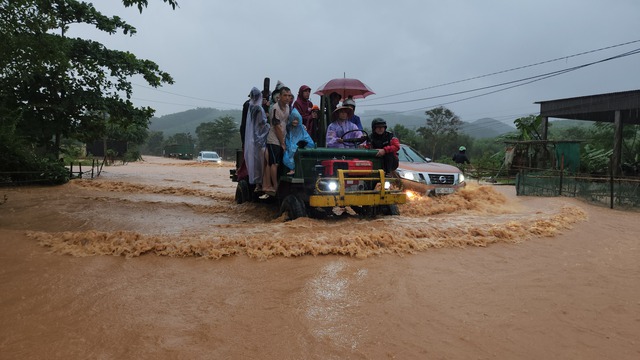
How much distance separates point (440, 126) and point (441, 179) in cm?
4038

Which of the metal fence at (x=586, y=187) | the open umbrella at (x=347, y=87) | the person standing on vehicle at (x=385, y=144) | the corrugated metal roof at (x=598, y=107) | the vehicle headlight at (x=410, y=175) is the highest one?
the corrugated metal roof at (x=598, y=107)

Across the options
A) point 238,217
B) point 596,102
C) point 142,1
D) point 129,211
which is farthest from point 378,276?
point 596,102

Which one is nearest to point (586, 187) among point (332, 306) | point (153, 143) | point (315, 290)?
point (315, 290)

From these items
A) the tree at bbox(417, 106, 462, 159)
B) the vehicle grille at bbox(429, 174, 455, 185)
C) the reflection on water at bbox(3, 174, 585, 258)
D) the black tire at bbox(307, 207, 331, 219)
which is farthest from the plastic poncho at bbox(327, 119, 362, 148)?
the tree at bbox(417, 106, 462, 159)

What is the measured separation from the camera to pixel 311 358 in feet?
8.68

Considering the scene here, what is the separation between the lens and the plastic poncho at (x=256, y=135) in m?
7.33

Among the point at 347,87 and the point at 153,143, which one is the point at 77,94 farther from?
Answer: the point at 153,143

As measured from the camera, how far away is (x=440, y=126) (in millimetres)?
47938

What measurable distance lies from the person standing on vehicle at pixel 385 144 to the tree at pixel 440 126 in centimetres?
4178

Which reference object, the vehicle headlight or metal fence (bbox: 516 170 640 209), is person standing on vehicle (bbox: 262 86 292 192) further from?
metal fence (bbox: 516 170 640 209)

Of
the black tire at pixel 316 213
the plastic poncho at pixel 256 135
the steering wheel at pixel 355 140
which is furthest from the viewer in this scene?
the plastic poncho at pixel 256 135

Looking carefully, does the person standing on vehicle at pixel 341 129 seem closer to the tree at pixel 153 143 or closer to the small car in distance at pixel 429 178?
the small car in distance at pixel 429 178

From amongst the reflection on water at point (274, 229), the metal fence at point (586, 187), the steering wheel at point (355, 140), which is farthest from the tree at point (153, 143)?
the steering wheel at point (355, 140)

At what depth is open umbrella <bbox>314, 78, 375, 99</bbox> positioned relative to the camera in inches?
379
